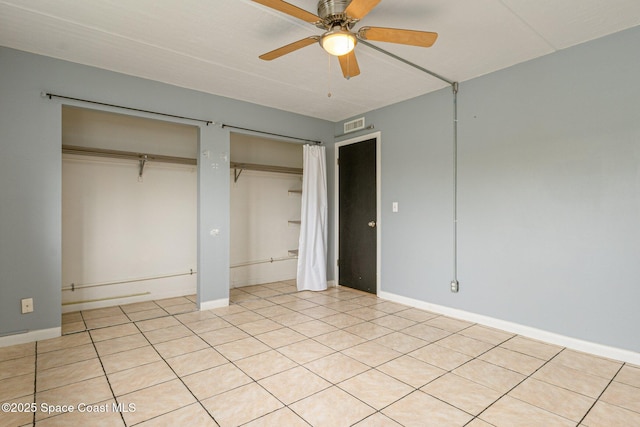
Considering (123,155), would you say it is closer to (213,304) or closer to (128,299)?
(128,299)

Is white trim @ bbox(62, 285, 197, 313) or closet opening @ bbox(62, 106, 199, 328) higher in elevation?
closet opening @ bbox(62, 106, 199, 328)

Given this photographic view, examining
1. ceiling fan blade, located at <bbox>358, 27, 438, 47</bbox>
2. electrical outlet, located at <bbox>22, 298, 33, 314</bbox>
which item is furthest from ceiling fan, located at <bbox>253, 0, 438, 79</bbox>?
electrical outlet, located at <bbox>22, 298, 33, 314</bbox>

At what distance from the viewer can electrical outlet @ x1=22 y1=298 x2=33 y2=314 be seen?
2.92 meters

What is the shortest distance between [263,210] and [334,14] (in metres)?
3.66

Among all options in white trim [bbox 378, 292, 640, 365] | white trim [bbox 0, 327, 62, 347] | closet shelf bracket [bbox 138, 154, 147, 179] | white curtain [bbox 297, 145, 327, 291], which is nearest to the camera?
white trim [bbox 378, 292, 640, 365]

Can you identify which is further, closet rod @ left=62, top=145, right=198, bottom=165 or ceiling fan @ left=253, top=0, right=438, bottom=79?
closet rod @ left=62, top=145, right=198, bottom=165

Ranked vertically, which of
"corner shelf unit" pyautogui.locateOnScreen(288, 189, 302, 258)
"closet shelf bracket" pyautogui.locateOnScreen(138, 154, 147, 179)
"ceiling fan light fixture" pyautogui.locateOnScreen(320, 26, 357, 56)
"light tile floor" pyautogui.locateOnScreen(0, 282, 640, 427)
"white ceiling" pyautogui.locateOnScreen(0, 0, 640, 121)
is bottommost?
"light tile floor" pyautogui.locateOnScreen(0, 282, 640, 427)

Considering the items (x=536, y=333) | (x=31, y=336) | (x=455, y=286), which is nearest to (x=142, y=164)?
(x=31, y=336)

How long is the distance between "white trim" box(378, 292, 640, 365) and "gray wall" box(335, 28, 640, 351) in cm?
5

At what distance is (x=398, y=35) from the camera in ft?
6.93

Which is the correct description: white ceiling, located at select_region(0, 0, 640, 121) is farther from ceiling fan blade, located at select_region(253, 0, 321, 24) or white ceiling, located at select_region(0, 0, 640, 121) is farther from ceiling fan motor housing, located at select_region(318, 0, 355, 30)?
ceiling fan blade, located at select_region(253, 0, 321, 24)

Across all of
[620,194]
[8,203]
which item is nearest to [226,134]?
[8,203]

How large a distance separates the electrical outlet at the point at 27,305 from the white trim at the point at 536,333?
3.86 m

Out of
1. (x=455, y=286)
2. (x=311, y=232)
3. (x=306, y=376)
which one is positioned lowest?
(x=306, y=376)
